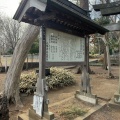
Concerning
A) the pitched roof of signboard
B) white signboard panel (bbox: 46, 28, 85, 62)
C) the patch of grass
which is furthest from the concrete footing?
the pitched roof of signboard

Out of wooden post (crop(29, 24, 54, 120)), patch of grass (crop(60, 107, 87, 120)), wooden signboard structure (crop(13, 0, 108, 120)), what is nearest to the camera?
wooden signboard structure (crop(13, 0, 108, 120))

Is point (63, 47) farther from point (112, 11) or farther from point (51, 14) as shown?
point (112, 11)

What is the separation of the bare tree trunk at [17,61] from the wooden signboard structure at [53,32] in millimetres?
1612

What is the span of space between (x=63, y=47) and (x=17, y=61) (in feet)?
7.75

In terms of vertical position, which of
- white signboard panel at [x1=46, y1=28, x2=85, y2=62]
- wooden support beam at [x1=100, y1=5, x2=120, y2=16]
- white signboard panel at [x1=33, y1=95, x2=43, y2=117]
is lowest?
white signboard panel at [x1=33, y1=95, x2=43, y2=117]

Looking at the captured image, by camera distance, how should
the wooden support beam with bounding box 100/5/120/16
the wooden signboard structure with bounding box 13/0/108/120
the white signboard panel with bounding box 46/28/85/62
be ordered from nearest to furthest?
the wooden signboard structure with bounding box 13/0/108/120 < the white signboard panel with bounding box 46/28/85/62 < the wooden support beam with bounding box 100/5/120/16

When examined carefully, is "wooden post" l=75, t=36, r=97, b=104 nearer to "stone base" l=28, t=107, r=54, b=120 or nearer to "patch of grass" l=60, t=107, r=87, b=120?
"patch of grass" l=60, t=107, r=87, b=120

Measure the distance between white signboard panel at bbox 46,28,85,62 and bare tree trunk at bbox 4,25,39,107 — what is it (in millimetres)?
1565

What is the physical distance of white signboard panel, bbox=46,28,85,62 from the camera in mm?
3872

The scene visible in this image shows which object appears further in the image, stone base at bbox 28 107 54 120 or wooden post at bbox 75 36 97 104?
wooden post at bbox 75 36 97 104

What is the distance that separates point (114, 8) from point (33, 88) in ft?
15.2

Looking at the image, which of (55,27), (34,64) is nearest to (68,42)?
(55,27)

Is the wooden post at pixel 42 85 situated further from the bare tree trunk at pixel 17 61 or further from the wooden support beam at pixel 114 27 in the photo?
the wooden support beam at pixel 114 27

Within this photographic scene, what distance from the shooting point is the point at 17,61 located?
6035mm
